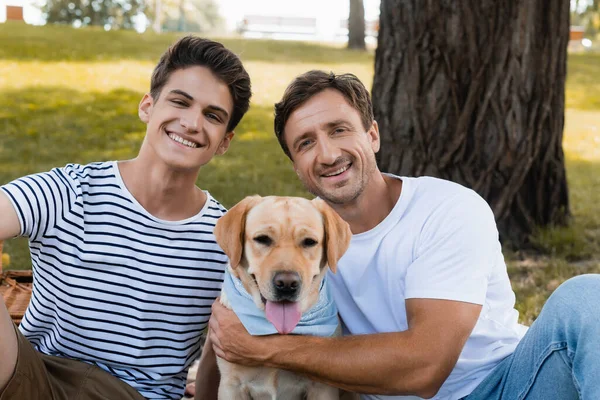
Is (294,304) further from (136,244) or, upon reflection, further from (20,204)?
(20,204)

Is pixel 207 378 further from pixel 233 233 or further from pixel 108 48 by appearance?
pixel 108 48

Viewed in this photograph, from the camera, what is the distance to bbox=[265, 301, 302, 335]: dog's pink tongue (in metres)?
2.71

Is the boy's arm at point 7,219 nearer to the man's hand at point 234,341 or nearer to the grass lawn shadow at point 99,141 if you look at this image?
the man's hand at point 234,341

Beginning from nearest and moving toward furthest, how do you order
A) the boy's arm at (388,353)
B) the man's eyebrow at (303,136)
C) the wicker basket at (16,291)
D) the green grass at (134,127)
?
1. the boy's arm at (388,353)
2. the man's eyebrow at (303,136)
3. the wicker basket at (16,291)
4. the green grass at (134,127)

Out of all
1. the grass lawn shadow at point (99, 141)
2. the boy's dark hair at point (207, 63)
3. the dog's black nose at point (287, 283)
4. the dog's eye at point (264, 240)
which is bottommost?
the grass lawn shadow at point (99, 141)

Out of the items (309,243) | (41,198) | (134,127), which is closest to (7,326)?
(41,198)

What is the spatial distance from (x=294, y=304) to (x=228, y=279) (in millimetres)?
318

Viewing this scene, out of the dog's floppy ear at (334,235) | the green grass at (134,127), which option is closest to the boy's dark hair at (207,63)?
the green grass at (134,127)

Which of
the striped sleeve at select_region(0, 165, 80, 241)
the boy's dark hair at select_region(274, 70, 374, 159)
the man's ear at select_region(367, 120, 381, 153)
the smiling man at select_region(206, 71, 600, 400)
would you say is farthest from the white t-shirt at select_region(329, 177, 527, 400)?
the striped sleeve at select_region(0, 165, 80, 241)

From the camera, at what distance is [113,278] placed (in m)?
2.87

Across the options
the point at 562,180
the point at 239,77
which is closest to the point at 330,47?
the point at 562,180

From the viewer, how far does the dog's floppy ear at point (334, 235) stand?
277cm

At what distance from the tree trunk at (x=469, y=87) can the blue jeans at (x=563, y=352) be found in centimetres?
273

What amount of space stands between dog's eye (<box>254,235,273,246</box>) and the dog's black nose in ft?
0.55
